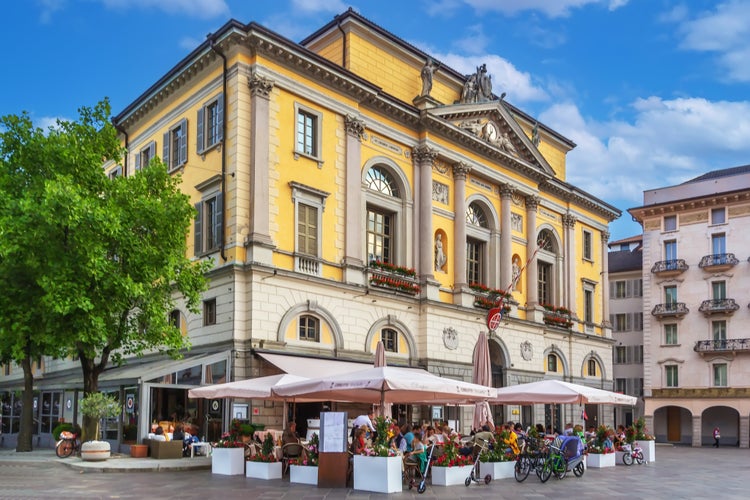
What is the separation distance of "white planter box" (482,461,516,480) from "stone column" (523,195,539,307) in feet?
67.9

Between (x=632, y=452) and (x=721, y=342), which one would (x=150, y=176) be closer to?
(x=632, y=452)

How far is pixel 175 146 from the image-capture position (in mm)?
33500

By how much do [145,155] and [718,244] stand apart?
39.5 metres

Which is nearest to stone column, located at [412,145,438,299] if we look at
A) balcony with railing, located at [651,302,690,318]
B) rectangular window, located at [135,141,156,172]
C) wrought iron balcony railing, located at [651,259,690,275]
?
rectangular window, located at [135,141,156,172]

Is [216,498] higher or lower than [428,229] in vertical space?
lower

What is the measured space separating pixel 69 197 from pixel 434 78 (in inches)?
787

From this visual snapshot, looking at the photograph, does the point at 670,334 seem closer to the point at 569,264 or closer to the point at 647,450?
the point at 569,264

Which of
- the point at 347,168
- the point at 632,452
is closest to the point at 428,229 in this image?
the point at 347,168

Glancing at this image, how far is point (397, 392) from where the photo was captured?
2208cm

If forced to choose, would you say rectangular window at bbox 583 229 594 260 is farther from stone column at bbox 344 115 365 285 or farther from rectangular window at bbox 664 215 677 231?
stone column at bbox 344 115 365 285

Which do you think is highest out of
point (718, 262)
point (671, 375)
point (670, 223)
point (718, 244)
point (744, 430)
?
point (670, 223)

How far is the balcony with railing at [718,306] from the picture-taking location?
5519 cm

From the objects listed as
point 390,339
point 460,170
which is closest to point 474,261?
point 460,170

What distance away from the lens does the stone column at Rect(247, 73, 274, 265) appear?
28.7 m
